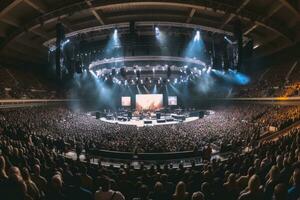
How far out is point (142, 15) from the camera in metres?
24.7

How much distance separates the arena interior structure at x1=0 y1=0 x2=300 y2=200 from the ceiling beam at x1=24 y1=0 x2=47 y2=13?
8 cm

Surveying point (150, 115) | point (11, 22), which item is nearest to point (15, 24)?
point (11, 22)

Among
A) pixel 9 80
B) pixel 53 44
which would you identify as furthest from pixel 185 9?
pixel 9 80

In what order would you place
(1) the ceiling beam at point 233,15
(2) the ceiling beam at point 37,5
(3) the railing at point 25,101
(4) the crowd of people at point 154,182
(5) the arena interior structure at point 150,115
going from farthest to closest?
(3) the railing at point 25,101
(1) the ceiling beam at point 233,15
(2) the ceiling beam at point 37,5
(5) the arena interior structure at point 150,115
(4) the crowd of people at point 154,182

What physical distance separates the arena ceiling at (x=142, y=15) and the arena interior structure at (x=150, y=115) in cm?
11

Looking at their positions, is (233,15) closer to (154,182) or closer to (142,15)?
Answer: (142,15)

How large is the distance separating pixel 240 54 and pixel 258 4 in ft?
16.4

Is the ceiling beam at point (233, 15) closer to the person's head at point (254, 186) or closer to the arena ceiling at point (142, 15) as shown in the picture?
the arena ceiling at point (142, 15)

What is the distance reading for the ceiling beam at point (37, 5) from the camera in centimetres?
2017

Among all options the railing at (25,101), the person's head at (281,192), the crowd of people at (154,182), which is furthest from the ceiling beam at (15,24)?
the person's head at (281,192)

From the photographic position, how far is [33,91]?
3616 cm

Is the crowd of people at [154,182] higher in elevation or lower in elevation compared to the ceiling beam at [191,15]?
lower

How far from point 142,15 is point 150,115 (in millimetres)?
24893

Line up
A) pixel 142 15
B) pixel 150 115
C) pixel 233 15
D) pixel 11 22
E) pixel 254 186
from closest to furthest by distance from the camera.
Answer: pixel 254 186, pixel 233 15, pixel 11 22, pixel 142 15, pixel 150 115
